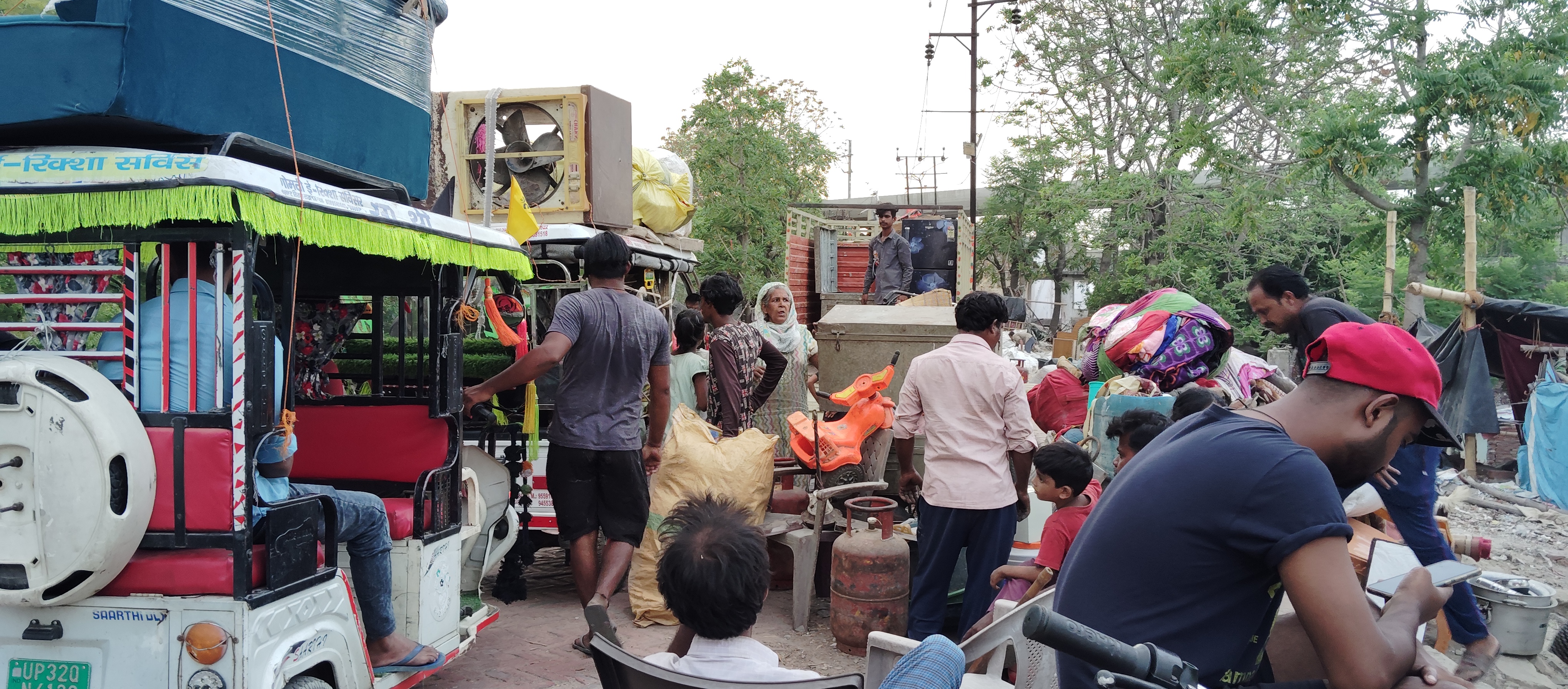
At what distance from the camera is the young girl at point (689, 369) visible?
6195 millimetres

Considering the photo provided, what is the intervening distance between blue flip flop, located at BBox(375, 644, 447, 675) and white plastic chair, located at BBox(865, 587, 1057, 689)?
1766mm

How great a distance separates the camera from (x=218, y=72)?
10.8 feet

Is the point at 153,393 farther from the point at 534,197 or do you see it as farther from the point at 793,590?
the point at 534,197

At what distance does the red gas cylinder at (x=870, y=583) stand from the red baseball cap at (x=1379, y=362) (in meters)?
3.20

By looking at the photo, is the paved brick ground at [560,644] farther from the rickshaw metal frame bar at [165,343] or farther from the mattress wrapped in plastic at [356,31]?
the mattress wrapped in plastic at [356,31]

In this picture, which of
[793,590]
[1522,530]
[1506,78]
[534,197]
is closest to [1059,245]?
[1506,78]

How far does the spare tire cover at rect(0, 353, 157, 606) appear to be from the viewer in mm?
2738

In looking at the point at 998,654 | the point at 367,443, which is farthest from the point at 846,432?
the point at 367,443

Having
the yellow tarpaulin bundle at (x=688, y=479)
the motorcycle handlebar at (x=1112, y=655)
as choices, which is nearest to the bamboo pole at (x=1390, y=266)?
the yellow tarpaulin bundle at (x=688, y=479)

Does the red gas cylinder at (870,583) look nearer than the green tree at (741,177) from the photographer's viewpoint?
Yes

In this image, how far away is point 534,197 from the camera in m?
7.99

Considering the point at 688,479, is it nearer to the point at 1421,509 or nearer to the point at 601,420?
the point at 601,420

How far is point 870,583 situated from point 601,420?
157cm

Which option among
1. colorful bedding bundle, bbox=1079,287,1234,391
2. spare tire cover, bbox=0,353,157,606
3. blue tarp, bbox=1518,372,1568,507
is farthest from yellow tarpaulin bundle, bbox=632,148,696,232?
blue tarp, bbox=1518,372,1568,507
